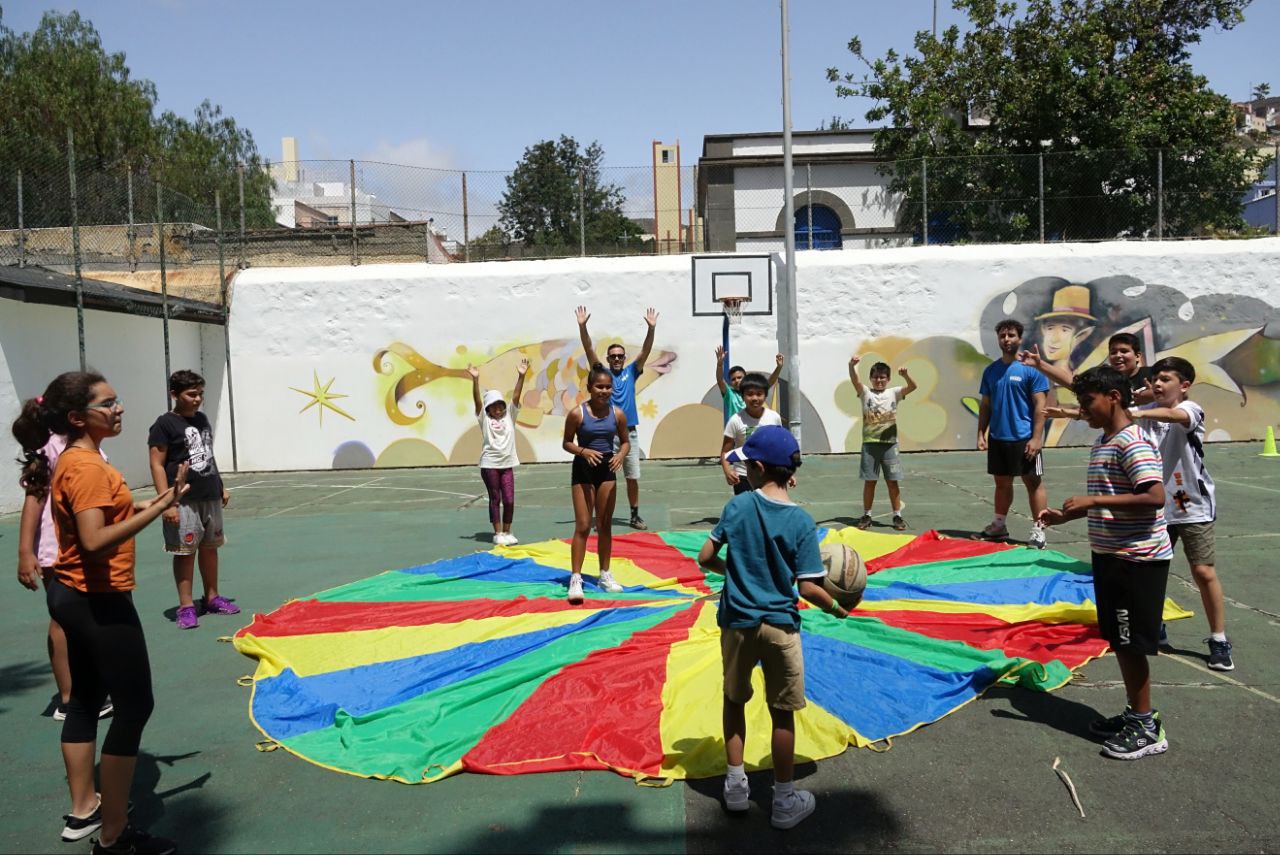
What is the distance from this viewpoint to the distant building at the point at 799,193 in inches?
916

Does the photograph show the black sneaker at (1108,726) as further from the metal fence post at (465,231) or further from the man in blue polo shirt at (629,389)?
the metal fence post at (465,231)

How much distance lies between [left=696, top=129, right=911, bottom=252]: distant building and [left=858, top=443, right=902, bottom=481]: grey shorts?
13.6 meters

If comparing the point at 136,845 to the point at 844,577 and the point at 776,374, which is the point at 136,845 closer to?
the point at 844,577

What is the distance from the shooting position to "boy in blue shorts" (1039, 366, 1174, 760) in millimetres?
4078

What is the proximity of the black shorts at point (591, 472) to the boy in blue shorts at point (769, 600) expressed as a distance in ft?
10.8

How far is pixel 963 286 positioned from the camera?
17406 mm

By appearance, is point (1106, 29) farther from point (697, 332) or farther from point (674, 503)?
point (674, 503)

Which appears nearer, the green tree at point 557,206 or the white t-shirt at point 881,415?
the white t-shirt at point 881,415

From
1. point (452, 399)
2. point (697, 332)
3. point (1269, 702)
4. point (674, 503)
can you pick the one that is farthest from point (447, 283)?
point (1269, 702)

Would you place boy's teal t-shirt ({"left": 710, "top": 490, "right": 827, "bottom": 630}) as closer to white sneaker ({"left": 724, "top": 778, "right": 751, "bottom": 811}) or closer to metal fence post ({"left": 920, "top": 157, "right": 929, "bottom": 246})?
white sneaker ({"left": 724, "top": 778, "right": 751, "bottom": 811})

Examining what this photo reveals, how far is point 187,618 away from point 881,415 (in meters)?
6.56

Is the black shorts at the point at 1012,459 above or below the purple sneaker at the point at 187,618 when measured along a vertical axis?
above

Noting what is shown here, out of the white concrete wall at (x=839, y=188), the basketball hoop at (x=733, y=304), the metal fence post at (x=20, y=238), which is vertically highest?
the white concrete wall at (x=839, y=188)

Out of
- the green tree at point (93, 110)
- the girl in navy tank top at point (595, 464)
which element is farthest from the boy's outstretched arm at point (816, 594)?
the green tree at point (93, 110)
